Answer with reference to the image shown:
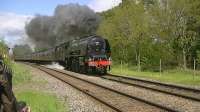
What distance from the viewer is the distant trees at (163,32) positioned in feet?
136

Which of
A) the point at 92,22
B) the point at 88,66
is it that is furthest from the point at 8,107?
the point at 92,22

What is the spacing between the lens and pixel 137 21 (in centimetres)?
4497

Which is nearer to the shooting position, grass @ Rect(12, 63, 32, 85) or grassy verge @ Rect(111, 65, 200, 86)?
grassy verge @ Rect(111, 65, 200, 86)

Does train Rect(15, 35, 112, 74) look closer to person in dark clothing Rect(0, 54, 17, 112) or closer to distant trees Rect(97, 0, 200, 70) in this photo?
distant trees Rect(97, 0, 200, 70)

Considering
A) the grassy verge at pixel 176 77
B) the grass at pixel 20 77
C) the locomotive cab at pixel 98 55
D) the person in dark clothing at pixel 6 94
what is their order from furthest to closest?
the locomotive cab at pixel 98 55 < the grass at pixel 20 77 < the grassy verge at pixel 176 77 < the person in dark clothing at pixel 6 94

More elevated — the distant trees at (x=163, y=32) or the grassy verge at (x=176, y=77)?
the distant trees at (x=163, y=32)

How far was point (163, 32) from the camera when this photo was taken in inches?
1682

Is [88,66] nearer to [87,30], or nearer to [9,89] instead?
[87,30]

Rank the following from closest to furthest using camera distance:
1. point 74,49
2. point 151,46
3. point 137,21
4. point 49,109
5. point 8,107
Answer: point 8,107 → point 49,109 → point 74,49 → point 151,46 → point 137,21

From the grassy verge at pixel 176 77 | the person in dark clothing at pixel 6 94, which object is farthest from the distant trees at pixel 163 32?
the person in dark clothing at pixel 6 94

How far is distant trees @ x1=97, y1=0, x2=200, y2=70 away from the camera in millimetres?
41594

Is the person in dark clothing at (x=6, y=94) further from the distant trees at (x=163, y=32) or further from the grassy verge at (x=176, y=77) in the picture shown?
the distant trees at (x=163, y=32)

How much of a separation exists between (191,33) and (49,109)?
32867 millimetres

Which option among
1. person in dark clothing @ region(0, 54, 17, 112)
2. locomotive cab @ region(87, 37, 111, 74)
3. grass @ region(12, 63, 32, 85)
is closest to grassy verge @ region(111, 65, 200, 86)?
locomotive cab @ region(87, 37, 111, 74)
